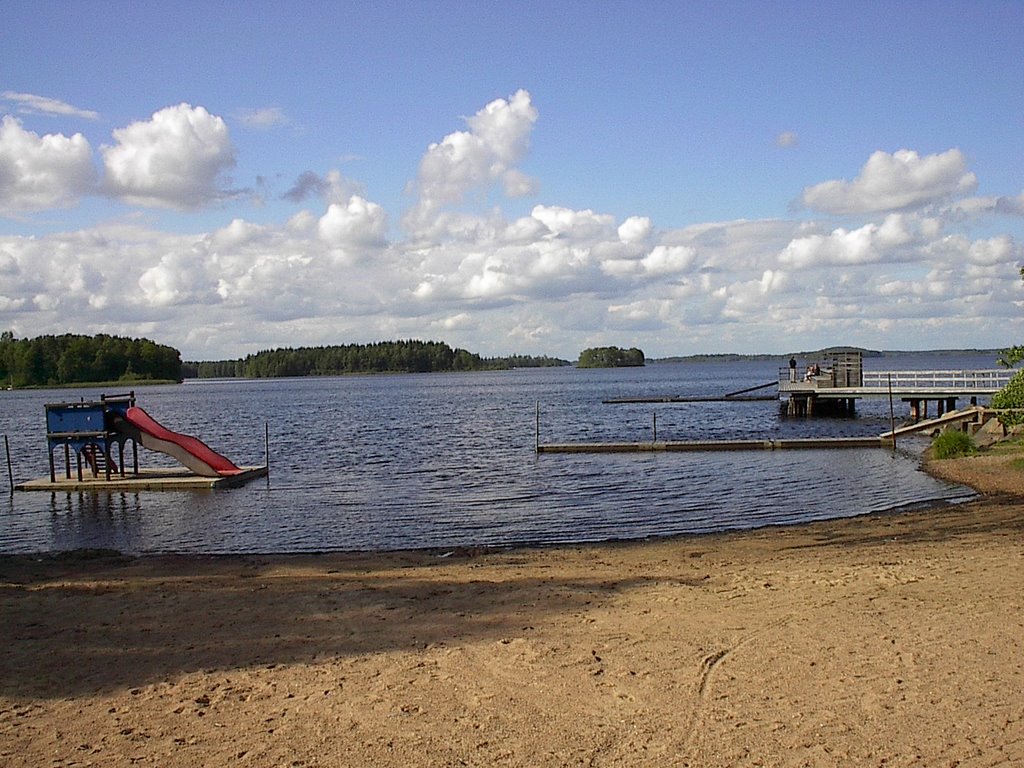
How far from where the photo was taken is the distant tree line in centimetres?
18100

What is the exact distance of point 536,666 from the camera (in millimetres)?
8891

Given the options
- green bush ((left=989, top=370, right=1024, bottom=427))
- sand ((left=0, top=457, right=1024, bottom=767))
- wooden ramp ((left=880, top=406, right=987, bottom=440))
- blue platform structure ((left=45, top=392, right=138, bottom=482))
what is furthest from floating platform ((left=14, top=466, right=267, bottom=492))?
green bush ((left=989, top=370, right=1024, bottom=427))

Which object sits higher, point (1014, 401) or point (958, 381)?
point (958, 381)

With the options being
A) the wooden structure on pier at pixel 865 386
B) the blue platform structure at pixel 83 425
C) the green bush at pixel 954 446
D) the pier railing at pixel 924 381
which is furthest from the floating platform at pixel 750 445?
the blue platform structure at pixel 83 425

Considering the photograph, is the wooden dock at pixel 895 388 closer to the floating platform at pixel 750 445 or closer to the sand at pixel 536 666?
the floating platform at pixel 750 445

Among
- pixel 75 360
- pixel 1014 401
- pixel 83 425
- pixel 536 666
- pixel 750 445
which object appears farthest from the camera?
pixel 75 360

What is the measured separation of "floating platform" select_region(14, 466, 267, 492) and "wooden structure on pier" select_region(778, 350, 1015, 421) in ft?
111

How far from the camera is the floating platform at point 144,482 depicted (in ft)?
98.7

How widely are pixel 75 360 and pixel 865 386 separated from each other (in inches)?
6273

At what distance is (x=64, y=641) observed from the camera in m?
10.3

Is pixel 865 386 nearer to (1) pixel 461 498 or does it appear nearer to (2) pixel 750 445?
(2) pixel 750 445

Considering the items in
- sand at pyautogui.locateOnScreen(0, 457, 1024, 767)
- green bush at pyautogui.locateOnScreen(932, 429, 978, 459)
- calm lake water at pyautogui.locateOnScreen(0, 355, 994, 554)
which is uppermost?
sand at pyautogui.locateOnScreen(0, 457, 1024, 767)

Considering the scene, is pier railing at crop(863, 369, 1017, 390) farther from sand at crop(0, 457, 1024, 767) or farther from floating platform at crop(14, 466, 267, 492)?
sand at crop(0, 457, 1024, 767)

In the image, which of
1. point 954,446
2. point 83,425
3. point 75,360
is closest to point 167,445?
point 83,425
